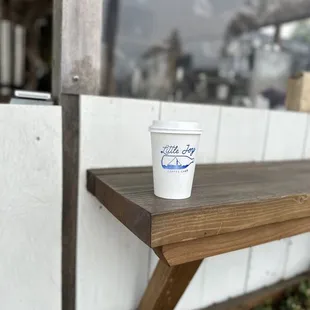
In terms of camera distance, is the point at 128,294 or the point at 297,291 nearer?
the point at 128,294

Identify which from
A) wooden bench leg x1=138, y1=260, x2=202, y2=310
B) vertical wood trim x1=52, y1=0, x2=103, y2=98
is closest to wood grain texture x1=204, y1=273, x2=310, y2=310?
wooden bench leg x1=138, y1=260, x2=202, y2=310

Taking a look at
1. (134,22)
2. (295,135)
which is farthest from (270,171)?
(134,22)

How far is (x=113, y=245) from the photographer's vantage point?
0.70m

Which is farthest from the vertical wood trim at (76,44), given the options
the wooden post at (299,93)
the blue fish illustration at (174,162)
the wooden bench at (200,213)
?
the wooden post at (299,93)

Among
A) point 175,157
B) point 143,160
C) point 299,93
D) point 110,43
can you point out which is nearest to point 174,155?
point 175,157

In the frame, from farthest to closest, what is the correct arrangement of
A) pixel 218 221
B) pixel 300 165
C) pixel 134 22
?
1. pixel 134 22
2. pixel 300 165
3. pixel 218 221

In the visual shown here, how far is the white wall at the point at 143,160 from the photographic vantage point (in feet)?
2.10

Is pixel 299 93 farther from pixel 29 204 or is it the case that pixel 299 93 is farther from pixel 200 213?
pixel 29 204

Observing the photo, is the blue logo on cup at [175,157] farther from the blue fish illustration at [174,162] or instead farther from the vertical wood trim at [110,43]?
the vertical wood trim at [110,43]

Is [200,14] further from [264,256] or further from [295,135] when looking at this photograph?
[264,256]

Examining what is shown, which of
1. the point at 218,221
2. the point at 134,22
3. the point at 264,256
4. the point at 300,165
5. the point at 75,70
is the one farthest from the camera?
the point at 134,22

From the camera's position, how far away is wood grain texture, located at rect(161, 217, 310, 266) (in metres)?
0.42

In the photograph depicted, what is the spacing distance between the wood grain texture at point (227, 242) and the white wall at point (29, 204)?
31 cm

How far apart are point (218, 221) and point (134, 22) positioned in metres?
2.38
